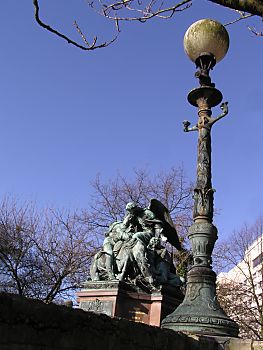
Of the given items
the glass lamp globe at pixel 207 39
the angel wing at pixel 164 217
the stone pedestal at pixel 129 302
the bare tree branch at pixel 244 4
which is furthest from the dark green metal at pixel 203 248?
the angel wing at pixel 164 217

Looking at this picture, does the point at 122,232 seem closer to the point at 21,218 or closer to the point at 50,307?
the point at 50,307

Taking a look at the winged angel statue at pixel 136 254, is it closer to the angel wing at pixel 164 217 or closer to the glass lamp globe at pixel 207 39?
the angel wing at pixel 164 217

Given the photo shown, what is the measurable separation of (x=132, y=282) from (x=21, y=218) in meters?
17.6

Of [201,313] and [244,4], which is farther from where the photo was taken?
[201,313]

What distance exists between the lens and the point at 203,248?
22.4 feet

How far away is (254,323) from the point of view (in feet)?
83.3

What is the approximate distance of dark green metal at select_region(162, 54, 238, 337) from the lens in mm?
6020

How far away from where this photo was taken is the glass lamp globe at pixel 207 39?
795cm

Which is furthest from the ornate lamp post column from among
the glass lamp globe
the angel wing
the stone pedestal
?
the angel wing

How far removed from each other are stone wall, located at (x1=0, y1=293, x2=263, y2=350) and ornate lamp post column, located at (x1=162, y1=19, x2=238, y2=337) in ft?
7.54

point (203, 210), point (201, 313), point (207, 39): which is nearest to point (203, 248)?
point (203, 210)

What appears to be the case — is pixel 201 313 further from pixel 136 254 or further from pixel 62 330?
pixel 136 254

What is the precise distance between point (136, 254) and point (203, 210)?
3.53 metres

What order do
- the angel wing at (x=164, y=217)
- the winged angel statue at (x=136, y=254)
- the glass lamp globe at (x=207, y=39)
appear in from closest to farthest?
the glass lamp globe at (x=207, y=39) < the winged angel statue at (x=136, y=254) < the angel wing at (x=164, y=217)
